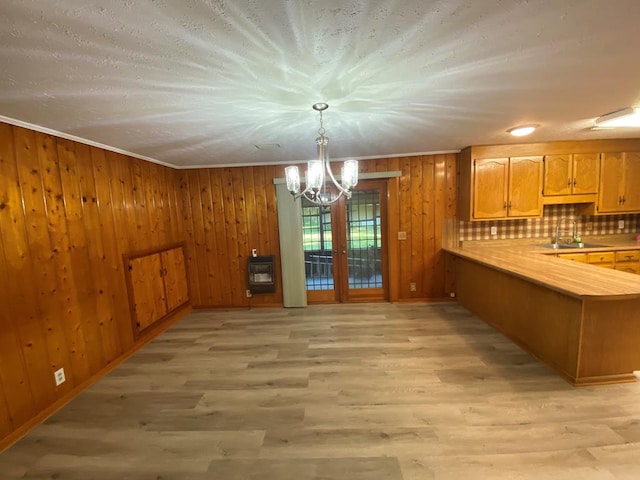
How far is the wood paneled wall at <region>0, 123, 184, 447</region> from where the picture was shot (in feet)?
6.60

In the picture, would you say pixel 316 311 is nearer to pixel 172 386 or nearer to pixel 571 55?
pixel 172 386

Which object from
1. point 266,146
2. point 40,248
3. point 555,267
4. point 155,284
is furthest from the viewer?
point 155,284

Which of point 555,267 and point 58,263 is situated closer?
point 58,263

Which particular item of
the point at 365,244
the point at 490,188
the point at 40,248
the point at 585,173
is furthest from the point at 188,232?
the point at 585,173

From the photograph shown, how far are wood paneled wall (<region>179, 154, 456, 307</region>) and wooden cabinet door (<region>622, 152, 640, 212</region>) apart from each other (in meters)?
2.11

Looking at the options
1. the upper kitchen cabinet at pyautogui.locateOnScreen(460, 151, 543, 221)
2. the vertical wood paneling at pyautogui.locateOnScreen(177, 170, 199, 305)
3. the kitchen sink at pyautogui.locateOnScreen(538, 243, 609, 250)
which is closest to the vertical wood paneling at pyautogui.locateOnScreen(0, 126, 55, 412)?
the vertical wood paneling at pyautogui.locateOnScreen(177, 170, 199, 305)

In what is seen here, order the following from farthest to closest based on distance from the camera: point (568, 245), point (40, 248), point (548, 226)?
point (548, 226) < point (568, 245) < point (40, 248)

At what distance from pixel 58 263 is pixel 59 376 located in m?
0.96

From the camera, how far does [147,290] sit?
3.44 metres

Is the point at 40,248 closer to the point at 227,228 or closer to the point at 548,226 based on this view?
the point at 227,228

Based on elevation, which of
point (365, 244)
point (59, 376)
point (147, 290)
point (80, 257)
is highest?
point (80, 257)

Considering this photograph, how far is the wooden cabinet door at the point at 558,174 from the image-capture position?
12.0ft

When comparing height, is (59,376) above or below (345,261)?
below

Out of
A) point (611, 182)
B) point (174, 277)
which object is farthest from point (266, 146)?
point (611, 182)
